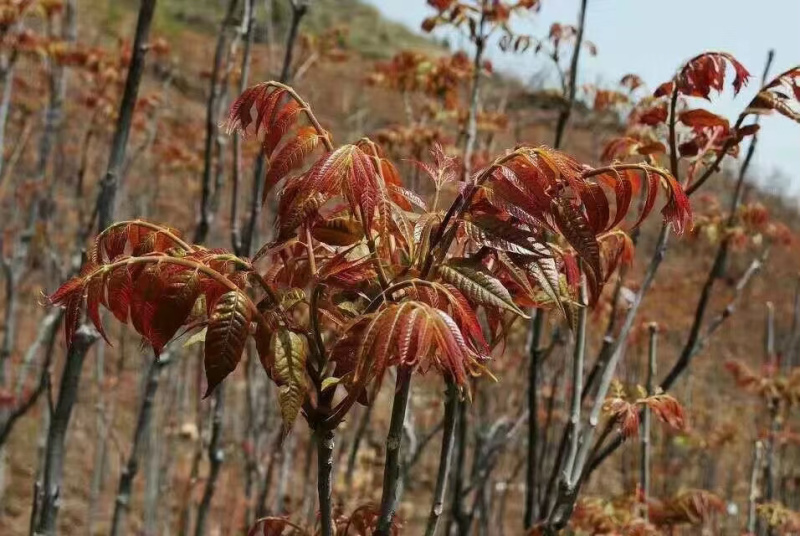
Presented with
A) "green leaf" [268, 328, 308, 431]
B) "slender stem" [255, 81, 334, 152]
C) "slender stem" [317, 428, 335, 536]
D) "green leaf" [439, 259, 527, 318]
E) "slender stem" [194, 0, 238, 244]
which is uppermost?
"slender stem" [194, 0, 238, 244]

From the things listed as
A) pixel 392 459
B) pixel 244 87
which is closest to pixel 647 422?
pixel 392 459

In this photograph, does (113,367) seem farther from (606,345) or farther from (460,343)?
(460,343)

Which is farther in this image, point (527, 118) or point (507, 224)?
point (527, 118)

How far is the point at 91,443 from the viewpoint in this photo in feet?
27.4

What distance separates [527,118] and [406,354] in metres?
6.23

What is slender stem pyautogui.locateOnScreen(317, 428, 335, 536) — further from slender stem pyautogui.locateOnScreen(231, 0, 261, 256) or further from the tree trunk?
slender stem pyautogui.locateOnScreen(231, 0, 261, 256)

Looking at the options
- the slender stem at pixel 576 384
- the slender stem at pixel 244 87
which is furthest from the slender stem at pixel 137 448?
the slender stem at pixel 576 384

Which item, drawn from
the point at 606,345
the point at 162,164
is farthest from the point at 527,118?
the point at 606,345

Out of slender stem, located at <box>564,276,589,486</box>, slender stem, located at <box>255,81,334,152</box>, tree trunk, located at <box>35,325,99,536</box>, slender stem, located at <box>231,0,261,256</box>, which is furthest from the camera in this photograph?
slender stem, located at <box>231,0,261,256</box>

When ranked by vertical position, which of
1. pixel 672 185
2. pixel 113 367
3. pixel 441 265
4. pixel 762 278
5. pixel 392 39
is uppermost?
pixel 392 39

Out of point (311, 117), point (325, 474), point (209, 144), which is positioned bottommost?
point (325, 474)

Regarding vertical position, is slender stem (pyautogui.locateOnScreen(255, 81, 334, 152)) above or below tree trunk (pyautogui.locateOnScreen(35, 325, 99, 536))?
above

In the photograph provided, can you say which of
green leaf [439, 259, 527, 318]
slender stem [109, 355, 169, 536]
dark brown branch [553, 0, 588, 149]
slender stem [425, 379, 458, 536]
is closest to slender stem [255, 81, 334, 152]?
green leaf [439, 259, 527, 318]

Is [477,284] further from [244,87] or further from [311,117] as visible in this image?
[244,87]
